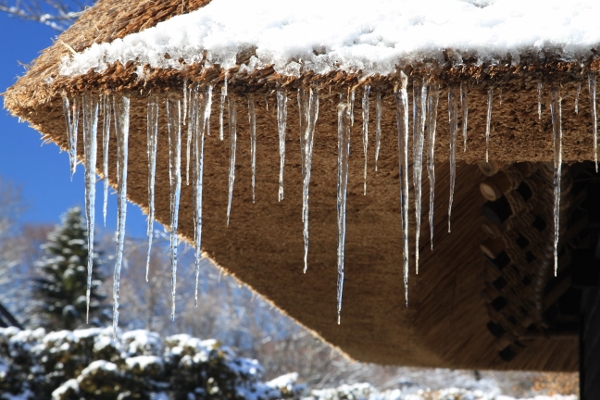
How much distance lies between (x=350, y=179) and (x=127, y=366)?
411cm

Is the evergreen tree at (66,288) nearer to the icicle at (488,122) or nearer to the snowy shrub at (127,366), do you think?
the snowy shrub at (127,366)

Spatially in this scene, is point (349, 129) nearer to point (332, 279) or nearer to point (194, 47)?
point (194, 47)

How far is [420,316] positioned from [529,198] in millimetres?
1532

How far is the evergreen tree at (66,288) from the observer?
49.1ft

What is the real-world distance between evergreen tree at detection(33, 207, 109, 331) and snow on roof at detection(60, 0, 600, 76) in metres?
14.2

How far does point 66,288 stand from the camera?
15.2m

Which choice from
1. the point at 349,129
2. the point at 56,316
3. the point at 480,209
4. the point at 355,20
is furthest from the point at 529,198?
the point at 56,316

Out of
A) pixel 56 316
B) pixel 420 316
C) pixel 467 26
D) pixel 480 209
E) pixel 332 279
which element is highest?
pixel 467 26

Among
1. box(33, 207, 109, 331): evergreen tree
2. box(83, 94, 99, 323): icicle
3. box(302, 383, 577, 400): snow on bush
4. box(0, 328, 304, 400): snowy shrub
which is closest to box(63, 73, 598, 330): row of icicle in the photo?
box(83, 94, 99, 323): icicle

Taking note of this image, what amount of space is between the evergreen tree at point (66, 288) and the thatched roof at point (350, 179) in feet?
39.7

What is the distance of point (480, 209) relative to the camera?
266 cm

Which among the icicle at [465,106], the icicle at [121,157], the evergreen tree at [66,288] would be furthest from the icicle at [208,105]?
the evergreen tree at [66,288]

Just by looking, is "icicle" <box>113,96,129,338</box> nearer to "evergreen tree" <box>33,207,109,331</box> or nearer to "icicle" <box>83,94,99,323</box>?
"icicle" <box>83,94,99,323</box>

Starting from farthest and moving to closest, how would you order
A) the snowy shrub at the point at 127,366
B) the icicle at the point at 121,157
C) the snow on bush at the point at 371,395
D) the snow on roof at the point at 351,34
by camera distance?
the snow on bush at the point at 371,395 → the snowy shrub at the point at 127,366 → the icicle at the point at 121,157 → the snow on roof at the point at 351,34
